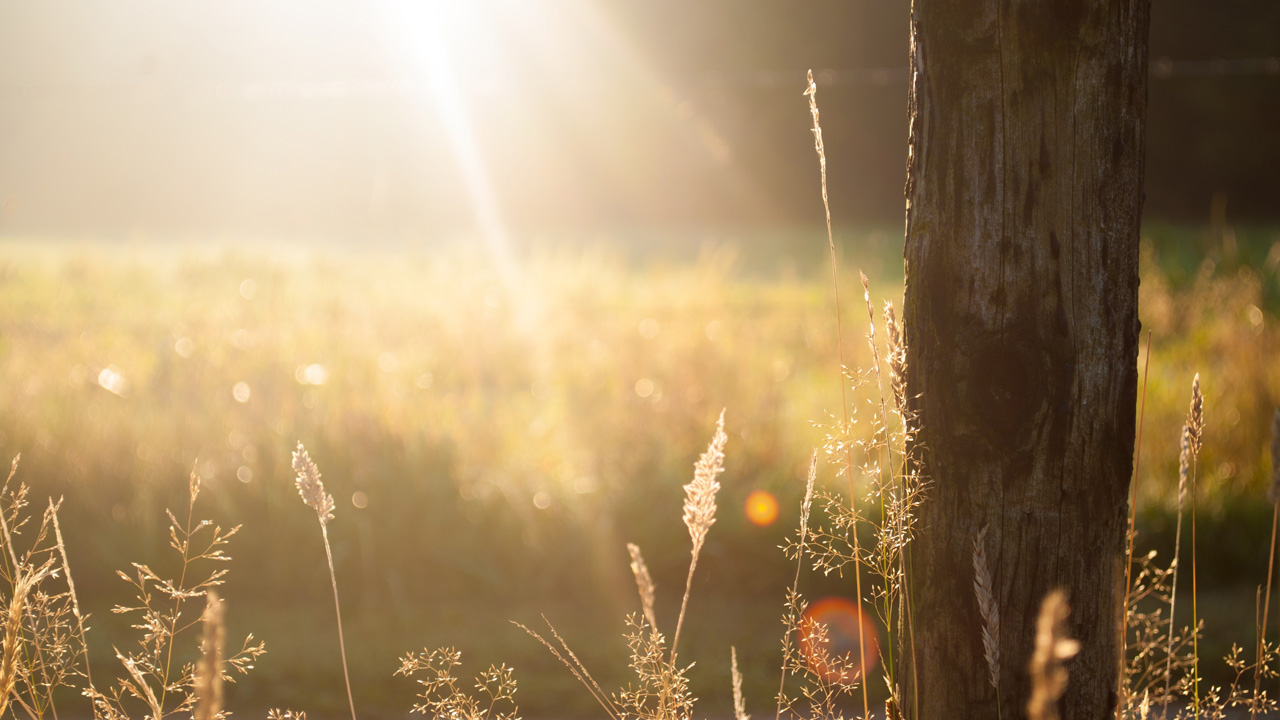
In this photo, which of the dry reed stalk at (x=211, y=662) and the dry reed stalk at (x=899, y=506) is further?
the dry reed stalk at (x=899, y=506)

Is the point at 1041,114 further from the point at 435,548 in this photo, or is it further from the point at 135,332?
the point at 135,332

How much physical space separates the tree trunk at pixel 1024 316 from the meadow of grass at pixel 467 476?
1.90 meters

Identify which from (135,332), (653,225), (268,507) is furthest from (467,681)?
(653,225)

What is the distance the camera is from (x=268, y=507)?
377 cm

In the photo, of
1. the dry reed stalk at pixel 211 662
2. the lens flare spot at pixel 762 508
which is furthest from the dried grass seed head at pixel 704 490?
the lens flare spot at pixel 762 508

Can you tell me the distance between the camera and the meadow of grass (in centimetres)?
343

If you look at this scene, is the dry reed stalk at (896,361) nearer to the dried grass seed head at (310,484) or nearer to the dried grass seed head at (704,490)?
the dried grass seed head at (704,490)

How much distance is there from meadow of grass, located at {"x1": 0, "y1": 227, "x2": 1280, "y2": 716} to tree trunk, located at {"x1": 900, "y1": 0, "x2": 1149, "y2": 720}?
6.23ft

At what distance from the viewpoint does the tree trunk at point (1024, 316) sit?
1.31 meters

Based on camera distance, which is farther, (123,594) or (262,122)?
(262,122)

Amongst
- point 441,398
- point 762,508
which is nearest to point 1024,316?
point 762,508

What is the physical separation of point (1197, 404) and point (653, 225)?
784 inches

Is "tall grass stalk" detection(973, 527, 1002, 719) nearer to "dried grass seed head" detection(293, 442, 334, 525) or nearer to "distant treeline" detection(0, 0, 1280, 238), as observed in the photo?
"dried grass seed head" detection(293, 442, 334, 525)

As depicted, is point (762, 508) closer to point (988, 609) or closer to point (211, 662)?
point (988, 609)
